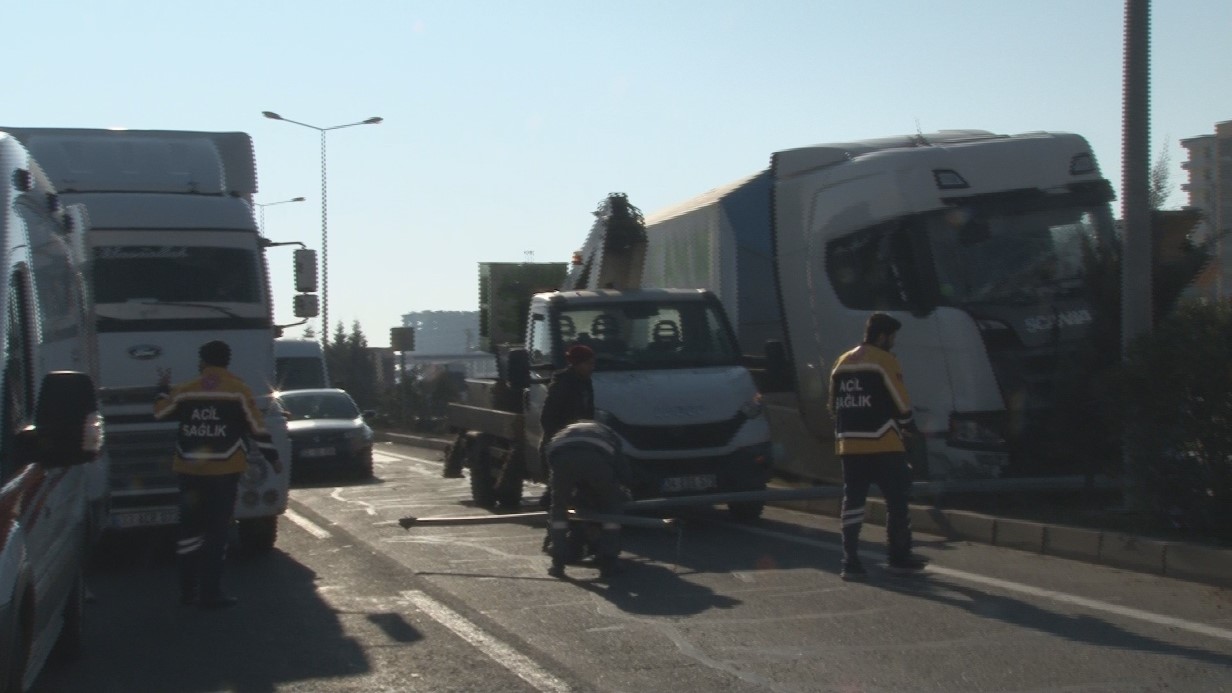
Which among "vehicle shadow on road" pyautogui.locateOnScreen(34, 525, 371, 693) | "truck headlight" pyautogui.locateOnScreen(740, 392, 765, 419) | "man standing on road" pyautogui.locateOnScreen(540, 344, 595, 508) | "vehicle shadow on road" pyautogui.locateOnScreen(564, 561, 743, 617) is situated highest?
"man standing on road" pyautogui.locateOnScreen(540, 344, 595, 508)

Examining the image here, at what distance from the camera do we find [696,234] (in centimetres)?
1786

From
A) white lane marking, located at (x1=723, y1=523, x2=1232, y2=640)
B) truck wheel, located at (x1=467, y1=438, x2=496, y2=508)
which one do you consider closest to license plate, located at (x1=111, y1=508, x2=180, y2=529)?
truck wheel, located at (x1=467, y1=438, x2=496, y2=508)

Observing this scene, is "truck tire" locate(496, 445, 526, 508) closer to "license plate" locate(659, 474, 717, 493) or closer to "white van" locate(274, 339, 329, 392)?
"license plate" locate(659, 474, 717, 493)

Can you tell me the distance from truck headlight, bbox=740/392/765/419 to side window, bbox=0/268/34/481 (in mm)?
7661

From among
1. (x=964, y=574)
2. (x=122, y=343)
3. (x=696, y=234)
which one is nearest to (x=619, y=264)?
(x=696, y=234)

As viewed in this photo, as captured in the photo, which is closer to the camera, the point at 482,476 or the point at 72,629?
the point at 72,629

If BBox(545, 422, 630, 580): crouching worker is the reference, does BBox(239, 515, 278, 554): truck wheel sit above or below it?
below

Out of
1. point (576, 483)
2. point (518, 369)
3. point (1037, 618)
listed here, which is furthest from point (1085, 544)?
point (518, 369)

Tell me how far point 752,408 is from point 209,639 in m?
6.30

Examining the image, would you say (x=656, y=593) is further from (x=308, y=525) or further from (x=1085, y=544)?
(x=308, y=525)

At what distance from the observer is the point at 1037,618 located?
8.30 m

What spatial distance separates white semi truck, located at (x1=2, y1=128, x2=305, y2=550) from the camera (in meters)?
11.7

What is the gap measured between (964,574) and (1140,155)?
4.15 m

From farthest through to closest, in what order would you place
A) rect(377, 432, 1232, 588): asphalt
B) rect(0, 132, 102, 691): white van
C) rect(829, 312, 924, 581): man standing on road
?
rect(829, 312, 924, 581): man standing on road, rect(377, 432, 1232, 588): asphalt, rect(0, 132, 102, 691): white van
